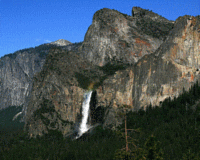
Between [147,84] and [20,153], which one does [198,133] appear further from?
[20,153]

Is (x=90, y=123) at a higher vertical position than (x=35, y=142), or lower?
higher

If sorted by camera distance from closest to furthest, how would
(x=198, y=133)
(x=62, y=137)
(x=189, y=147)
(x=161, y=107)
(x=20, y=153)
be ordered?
(x=189, y=147), (x=198, y=133), (x=20, y=153), (x=161, y=107), (x=62, y=137)

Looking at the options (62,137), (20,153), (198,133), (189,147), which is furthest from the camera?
(62,137)

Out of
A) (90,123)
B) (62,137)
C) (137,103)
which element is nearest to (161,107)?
(137,103)

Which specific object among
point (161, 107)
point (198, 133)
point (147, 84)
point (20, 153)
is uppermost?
point (147, 84)

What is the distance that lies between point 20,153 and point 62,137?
47.3m

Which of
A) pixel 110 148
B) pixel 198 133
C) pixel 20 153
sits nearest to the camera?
pixel 198 133

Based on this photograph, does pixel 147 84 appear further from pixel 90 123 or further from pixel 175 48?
pixel 90 123

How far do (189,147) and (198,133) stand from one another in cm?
1202

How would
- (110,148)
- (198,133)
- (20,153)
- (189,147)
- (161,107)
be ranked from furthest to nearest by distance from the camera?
(161,107) < (20,153) < (110,148) < (198,133) < (189,147)

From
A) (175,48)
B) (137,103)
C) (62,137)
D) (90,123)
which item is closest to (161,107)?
(137,103)

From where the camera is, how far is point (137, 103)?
584 ft

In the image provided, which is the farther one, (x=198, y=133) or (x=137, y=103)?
(x=137, y=103)

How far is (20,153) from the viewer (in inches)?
5694
